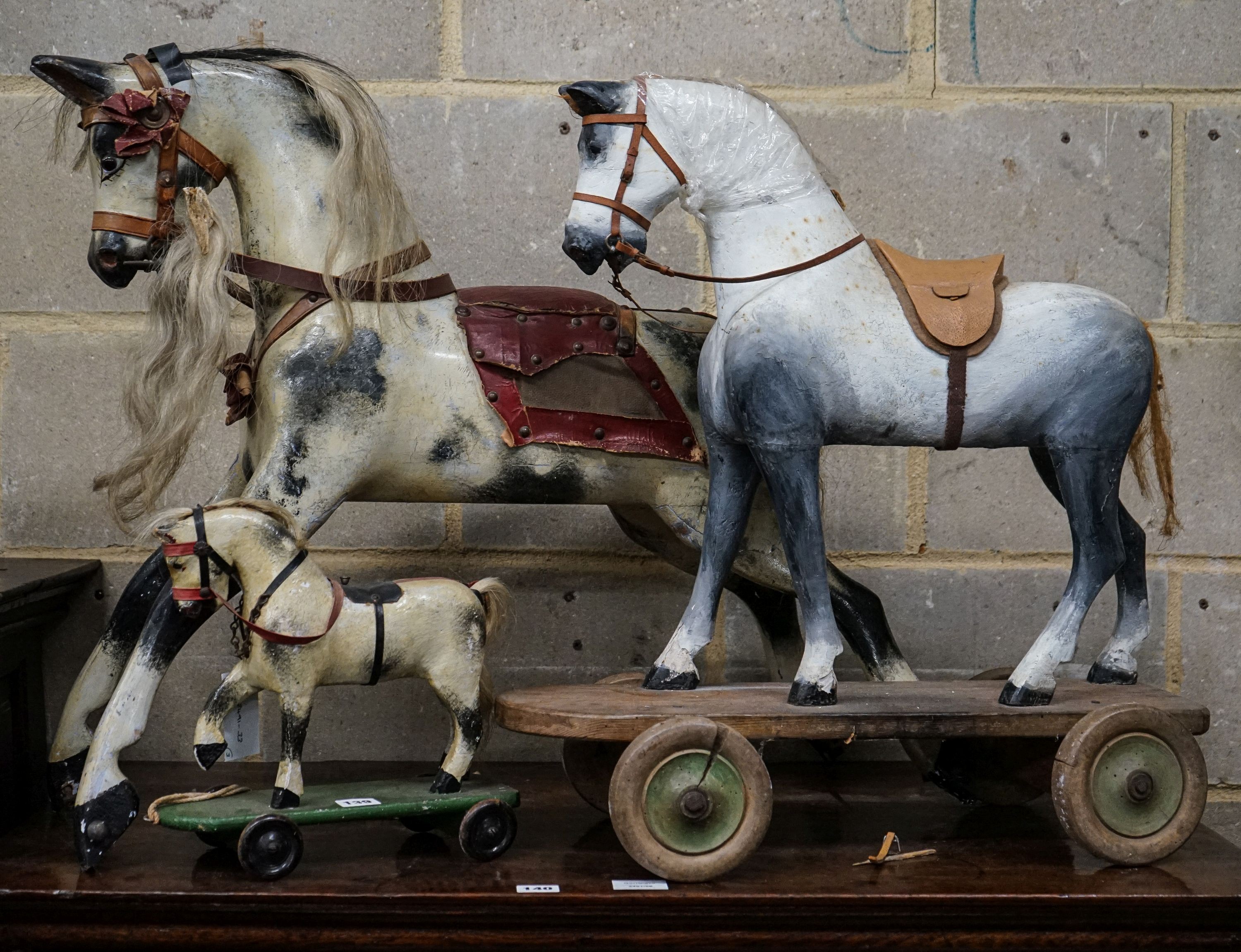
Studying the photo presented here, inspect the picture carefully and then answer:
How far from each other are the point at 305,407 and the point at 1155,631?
149 centimetres

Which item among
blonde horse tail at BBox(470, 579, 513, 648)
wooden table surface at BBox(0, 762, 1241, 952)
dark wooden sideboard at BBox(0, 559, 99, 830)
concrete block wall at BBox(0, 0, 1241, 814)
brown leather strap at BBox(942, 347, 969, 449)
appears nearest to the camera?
wooden table surface at BBox(0, 762, 1241, 952)

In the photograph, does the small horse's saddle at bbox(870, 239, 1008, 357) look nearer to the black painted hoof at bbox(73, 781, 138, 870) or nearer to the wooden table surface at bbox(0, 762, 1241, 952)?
the wooden table surface at bbox(0, 762, 1241, 952)

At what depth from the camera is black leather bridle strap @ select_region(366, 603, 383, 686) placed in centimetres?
163

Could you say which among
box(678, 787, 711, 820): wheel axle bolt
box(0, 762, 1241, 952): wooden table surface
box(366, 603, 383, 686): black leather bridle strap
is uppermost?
box(366, 603, 383, 686): black leather bridle strap

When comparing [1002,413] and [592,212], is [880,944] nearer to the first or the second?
[1002,413]

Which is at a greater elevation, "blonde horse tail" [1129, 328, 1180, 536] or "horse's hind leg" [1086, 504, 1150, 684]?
"blonde horse tail" [1129, 328, 1180, 536]

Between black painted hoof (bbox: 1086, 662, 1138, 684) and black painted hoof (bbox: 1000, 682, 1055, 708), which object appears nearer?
black painted hoof (bbox: 1000, 682, 1055, 708)

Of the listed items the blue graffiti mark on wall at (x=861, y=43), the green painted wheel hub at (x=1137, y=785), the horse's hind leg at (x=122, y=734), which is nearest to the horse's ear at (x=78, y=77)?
the horse's hind leg at (x=122, y=734)

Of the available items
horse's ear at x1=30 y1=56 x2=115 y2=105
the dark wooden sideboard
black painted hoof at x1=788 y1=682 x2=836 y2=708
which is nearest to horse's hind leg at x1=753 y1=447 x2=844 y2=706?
black painted hoof at x1=788 y1=682 x2=836 y2=708

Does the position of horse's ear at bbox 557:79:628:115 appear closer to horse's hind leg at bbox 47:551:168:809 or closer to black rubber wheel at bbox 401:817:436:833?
horse's hind leg at bbox 47:551:168:809

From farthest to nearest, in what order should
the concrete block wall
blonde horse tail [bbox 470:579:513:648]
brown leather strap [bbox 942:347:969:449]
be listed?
the concrete block wall, blonde horse tail [bbox 470:579:513:648], brown leather strap [bbox 942:347:969:449]

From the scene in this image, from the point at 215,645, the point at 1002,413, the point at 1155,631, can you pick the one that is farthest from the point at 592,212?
the point at 1155,631

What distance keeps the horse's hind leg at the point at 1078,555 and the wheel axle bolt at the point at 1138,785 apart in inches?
5.1

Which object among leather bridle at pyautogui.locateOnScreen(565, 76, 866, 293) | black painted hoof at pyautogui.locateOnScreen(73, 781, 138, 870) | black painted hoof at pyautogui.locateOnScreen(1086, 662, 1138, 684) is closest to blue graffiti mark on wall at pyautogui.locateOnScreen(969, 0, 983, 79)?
leather bridle at pyautogui.locateOnScreen(565, 76, 866, 293)
